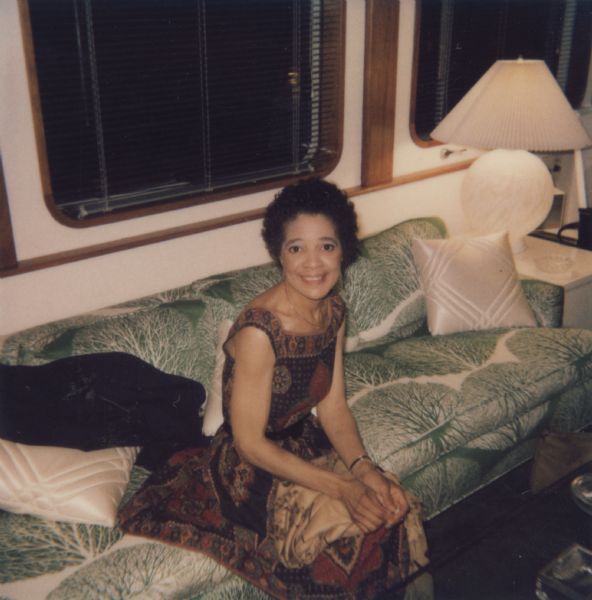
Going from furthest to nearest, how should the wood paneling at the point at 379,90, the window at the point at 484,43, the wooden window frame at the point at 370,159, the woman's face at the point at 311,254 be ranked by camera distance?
the window at the point at 484,43, the wood paneling at the point at 379,90, the wooden window frame at the point at 370,159, the woman's face at the point at 311,254

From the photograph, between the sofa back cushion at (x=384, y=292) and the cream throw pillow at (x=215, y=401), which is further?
the sofa back cushion at (x=384, y=292)

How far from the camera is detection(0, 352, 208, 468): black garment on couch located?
1.83 metres

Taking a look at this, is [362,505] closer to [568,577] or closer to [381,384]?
[568,577]

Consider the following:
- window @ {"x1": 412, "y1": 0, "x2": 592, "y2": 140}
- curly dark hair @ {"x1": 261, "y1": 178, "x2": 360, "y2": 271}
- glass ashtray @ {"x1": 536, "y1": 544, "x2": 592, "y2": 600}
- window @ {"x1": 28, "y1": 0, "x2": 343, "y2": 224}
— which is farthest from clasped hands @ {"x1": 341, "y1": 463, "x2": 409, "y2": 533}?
window @ {"x1": 412, "y1": 0, "x2": 592, "y2": 140}

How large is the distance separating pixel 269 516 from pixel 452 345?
1.27m

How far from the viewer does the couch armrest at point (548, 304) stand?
2.88 meters

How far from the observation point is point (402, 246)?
291 cm

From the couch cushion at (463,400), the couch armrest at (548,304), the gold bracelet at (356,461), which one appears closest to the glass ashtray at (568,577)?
the gold bracelet at (356,461)

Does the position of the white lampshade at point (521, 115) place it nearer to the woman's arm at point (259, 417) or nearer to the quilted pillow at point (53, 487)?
the woman's arm at point (259, 417)

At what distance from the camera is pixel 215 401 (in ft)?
7.07

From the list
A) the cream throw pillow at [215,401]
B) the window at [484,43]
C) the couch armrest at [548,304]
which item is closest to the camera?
the cream throw pillow at [215,401]

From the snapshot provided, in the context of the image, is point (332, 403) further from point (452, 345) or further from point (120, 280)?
point (120, 280)

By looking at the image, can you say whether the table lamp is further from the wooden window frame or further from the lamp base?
the wooden window frame

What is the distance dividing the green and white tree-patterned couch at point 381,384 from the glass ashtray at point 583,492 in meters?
0.59
